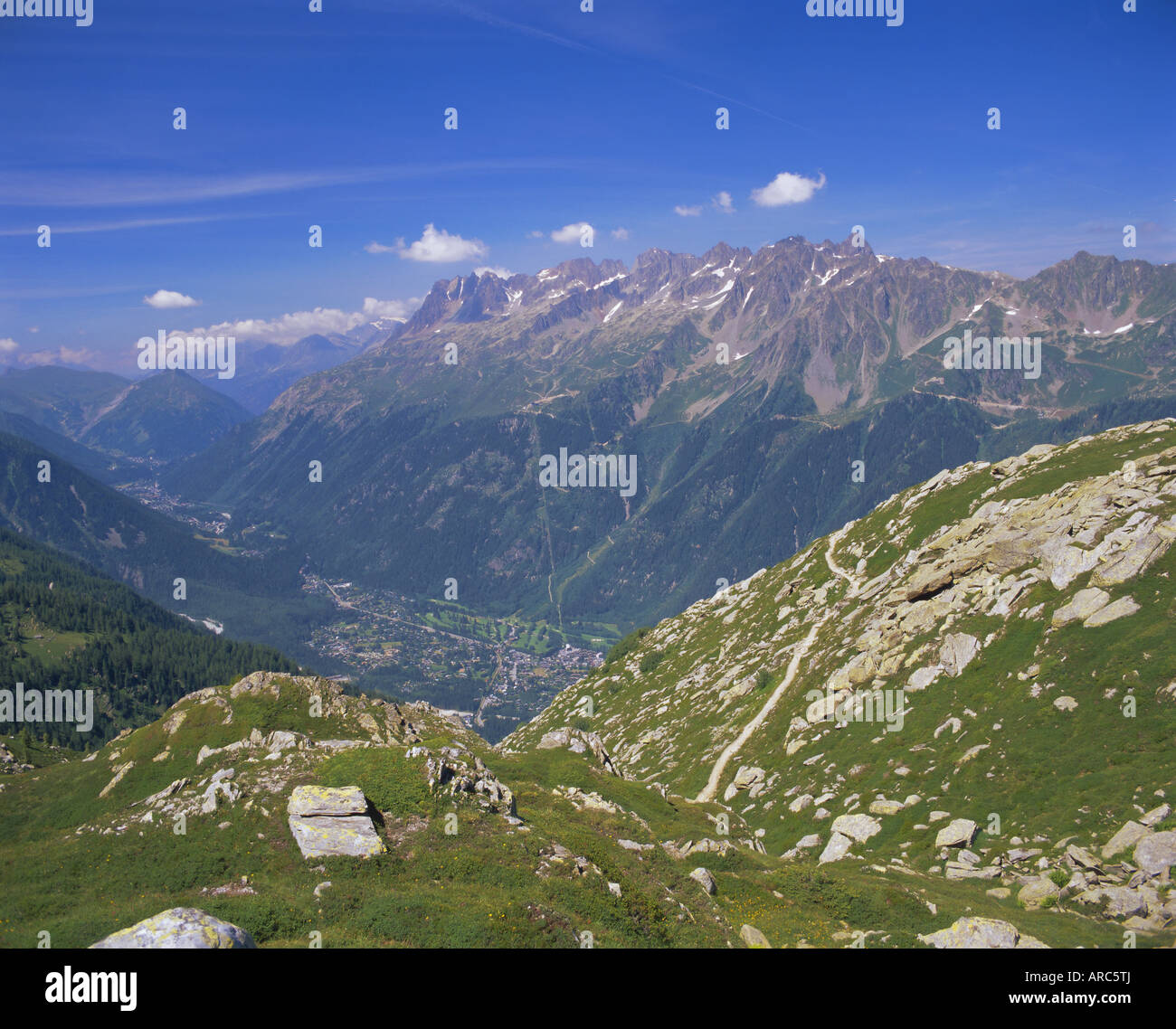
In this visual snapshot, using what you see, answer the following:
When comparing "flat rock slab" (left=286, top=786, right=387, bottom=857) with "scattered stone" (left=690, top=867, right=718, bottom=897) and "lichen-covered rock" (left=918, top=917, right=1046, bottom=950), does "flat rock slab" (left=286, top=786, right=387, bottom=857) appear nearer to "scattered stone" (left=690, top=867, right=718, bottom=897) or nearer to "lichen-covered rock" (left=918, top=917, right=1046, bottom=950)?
"scattered stone" (left=690, top=867, right=718, bottom=897)

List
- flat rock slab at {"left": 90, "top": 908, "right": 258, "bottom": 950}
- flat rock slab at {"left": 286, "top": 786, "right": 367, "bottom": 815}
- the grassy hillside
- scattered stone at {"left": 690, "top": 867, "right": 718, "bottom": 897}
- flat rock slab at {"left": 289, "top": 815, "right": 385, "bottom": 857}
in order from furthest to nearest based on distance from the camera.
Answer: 1. scattered stone at {"left": 690, "top": 867, "right": 718, "bottom": 897}
2. flat rock slab at {"left": 286, "top": 786, "right": 367, "bottom": 815}
3. flat rock slab at {"left": 289, "top": 815, "right": 385, "bottom": 857}
4. the grassy hillside
5. flat rock slab at {"left": 90, "top": 908, "right": 258, "bottom": 950}

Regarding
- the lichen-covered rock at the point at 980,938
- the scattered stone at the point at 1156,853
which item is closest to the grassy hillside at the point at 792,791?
the scattered stone at the point at 1156,853

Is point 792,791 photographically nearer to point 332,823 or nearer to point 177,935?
point 332,823

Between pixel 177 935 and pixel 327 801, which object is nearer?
pixel 177 935

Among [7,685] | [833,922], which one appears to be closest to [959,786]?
[833,922]

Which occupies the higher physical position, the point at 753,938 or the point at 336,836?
the point at 336,836

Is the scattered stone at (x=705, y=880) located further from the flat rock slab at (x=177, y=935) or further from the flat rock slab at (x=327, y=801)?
the flat rock slab at (x=177, y=935)

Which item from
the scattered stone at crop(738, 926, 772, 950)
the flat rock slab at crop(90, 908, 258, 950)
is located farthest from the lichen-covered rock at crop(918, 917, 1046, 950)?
the flat rock slab at crop(90, 908, 258, 950)

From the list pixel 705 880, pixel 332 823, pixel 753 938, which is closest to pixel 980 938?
pixel 753 938
